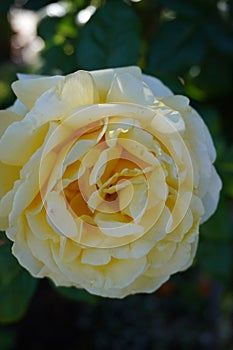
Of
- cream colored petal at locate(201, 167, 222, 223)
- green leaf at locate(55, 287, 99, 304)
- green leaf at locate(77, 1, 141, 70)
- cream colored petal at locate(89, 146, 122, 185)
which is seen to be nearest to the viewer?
cream colored petal at locate(89, 146, 122, 185)

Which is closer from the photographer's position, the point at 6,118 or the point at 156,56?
the point at 6,118

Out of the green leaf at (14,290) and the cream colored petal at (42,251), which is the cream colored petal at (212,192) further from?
the green leaf at (14,290)

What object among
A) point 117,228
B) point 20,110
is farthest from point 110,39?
point 117,228

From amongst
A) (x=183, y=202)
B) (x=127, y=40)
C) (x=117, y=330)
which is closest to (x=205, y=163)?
(x=183, y=202)

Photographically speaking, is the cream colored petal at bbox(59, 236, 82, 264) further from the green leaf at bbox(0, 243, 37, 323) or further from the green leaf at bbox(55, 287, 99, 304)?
Result: the green leaf at bbox(55, 287, 99, 304)

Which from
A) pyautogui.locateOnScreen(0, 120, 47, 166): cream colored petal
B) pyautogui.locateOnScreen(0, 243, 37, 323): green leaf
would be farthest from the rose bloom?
pyautogui.locateOnScreen(0, 243, 37, 323): green leaf

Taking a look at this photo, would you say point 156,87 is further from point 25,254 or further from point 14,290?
point 14,290
